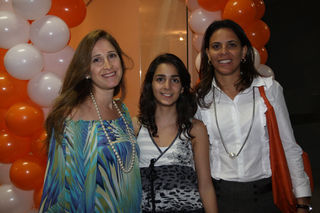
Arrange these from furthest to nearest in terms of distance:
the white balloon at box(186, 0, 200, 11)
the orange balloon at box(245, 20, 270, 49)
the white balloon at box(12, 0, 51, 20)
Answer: the white balloon at box(186, 0, 200, 11)
the orange balloon at box(245, 20, 270, 49)
the white balloon at box(12, 0, 51, 20)

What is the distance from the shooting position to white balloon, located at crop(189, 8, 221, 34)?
3076 mm

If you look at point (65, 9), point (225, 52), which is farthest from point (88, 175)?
point (65, 9)

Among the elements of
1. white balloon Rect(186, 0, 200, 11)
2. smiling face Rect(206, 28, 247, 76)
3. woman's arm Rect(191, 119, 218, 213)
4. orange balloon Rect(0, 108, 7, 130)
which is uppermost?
white balloon Rect(186, 0, 200, 11)

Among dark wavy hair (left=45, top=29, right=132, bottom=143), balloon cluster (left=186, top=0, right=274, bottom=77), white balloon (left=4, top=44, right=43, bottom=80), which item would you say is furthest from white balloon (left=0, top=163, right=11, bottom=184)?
balloon cluster (left=186, top=0, right=274, bottom=77)

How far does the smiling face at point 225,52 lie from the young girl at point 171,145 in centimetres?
23

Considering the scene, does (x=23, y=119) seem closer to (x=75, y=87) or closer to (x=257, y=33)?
(x=75, y=87)

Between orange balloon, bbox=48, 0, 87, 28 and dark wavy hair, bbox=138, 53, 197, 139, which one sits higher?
orange balloon, bbox=48, 0, 87, 28

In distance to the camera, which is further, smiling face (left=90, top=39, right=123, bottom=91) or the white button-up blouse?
the white button-up blouse

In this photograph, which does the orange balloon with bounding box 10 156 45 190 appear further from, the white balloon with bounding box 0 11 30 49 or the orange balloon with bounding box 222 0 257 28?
the orange balloon with bounding box 222 0 257 28

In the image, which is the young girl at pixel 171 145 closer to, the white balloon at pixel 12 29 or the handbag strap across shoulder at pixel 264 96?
the handbag strap across shoulder at pixel 264 96

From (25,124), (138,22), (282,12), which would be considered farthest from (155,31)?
(25,124)

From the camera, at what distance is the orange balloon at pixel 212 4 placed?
2.99 m

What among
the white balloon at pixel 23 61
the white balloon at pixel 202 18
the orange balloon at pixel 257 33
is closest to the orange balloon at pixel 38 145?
the white balloon at pixel 23 61

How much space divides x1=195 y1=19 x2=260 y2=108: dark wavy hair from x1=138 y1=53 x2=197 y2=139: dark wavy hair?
0.08 metres
